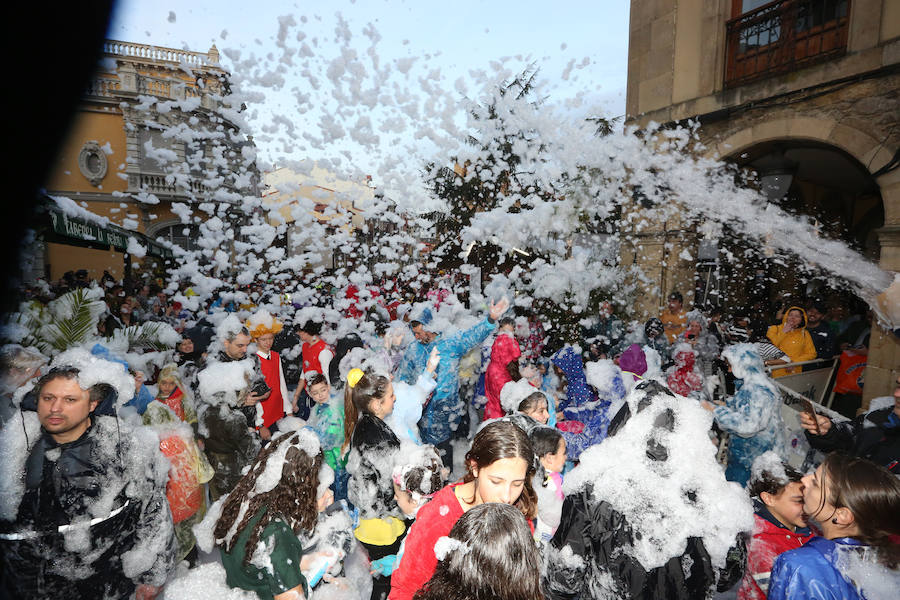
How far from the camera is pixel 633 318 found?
8445 millimetres

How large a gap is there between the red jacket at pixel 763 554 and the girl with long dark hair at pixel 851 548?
417 mm

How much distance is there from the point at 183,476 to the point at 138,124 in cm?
1596

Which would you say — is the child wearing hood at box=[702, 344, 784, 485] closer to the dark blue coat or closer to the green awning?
the dark blue coat

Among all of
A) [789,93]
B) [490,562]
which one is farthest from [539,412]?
[789,93]

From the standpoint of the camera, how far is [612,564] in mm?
1868

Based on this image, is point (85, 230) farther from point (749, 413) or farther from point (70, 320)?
point (749, 413)

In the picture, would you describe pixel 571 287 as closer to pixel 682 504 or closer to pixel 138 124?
pixel 682 504

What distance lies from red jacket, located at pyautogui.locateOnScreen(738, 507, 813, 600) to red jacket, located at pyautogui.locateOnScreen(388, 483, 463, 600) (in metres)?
1.49

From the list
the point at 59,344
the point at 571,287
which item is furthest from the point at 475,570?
the point at 571,287

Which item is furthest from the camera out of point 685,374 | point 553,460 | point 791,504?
point 685,374

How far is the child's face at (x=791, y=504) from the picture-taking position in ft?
7.36

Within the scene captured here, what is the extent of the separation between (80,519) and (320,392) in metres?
1.68

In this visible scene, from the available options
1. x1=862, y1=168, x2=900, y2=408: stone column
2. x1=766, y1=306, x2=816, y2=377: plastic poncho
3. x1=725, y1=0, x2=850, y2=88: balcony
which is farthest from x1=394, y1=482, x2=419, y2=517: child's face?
x1=725, y1=0, x2=850, y2=88: balcony

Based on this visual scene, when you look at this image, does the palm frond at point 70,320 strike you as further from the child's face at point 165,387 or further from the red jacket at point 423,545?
the red jacket at point 423,545
